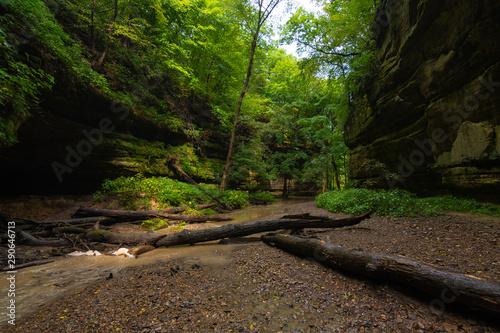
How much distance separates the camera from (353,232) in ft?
18.5

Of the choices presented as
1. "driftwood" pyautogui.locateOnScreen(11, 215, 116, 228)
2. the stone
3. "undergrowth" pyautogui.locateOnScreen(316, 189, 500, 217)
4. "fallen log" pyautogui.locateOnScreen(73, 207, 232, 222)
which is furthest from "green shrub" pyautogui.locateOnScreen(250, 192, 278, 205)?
the stone

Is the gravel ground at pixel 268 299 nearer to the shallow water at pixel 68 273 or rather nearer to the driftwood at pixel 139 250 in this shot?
the shallow water at pixel 68 273

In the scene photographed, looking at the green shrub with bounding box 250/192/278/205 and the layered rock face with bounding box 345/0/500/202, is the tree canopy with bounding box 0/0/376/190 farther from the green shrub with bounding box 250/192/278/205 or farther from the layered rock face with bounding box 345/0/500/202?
the layered rock face with bounding box 345/0/500/202

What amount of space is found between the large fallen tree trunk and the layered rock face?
5.78 metres

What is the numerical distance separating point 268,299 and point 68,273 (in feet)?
13.2

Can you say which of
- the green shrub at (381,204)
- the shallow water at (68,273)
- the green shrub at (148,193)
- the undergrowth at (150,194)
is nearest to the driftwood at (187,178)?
the undergrowth at (150,194)

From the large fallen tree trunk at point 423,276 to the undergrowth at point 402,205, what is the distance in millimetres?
5129

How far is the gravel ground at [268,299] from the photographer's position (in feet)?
6.97

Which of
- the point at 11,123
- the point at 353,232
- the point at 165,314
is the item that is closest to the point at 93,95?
the point at 11,123

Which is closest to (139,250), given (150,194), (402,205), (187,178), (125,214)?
(125,214)

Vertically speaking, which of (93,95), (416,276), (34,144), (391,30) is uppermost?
(391,30)

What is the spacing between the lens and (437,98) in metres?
7.16

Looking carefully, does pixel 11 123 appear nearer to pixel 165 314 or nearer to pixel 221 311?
pixel 165 314

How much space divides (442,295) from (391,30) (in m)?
11.2
